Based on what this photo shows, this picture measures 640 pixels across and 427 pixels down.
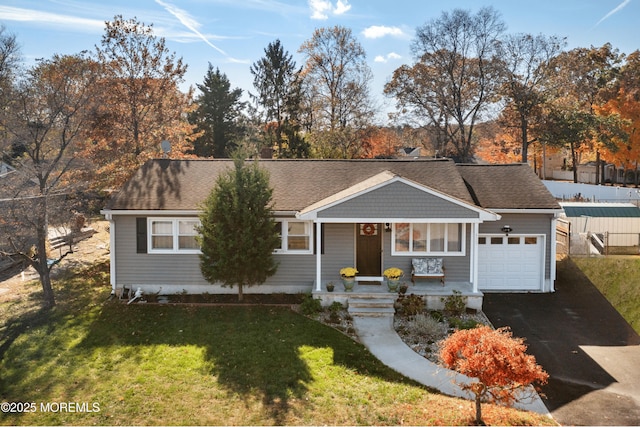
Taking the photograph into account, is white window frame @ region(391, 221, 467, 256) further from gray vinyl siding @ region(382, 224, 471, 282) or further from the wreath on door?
the wreath on door

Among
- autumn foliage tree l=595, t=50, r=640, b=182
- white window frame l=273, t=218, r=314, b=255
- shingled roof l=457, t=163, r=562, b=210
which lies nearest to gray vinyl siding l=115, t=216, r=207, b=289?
white window frame l=273, t=218, r=314, b=255

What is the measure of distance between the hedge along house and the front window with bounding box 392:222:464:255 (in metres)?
0.03

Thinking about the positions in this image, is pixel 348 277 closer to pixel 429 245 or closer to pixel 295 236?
pixel 295 236

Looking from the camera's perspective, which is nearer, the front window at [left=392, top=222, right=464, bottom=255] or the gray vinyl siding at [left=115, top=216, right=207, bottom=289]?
the front window at [left=392, top=222, right=464, bottom=255]

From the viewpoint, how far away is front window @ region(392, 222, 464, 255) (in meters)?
15.5

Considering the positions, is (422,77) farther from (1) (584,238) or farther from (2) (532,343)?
(2) (532,343)

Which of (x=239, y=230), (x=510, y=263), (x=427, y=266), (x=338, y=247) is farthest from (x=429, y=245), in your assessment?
(x=239, y=230)

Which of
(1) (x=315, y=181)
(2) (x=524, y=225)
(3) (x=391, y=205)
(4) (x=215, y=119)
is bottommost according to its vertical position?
(2) (x=524, y=225)

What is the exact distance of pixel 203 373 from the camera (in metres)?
10.1

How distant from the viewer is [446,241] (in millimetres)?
15516

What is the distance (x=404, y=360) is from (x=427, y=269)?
4.94 meters

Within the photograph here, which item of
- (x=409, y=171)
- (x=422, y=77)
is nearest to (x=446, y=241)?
(x=409, y=171)

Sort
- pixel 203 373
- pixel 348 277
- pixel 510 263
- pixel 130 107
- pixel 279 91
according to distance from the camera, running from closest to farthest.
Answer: pixel 203 373 < pixel 348 277 < pixel 510 263 < pixel 130 107 < pixel 279 91

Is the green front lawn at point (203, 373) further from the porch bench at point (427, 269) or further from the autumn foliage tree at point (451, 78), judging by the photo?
the autumn foliage tree at point (451, 78)
